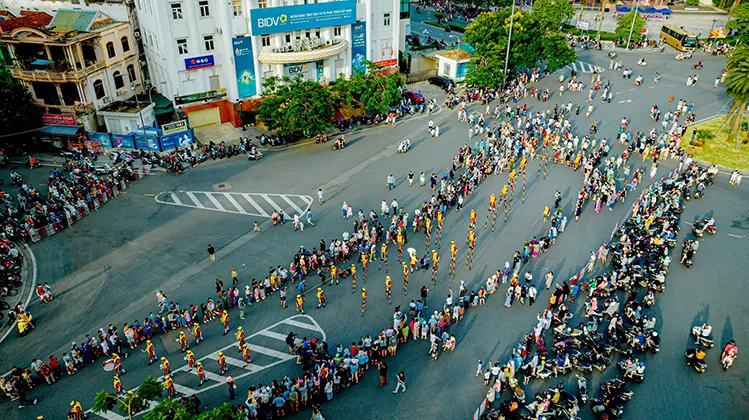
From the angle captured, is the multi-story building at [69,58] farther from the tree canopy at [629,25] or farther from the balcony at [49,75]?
the tree canopy at [629,25]

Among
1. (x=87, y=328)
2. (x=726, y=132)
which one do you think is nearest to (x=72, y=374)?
(x=87, y=328)

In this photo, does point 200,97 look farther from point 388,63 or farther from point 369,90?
point 388,63

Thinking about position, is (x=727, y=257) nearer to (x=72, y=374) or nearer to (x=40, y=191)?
(x=72, y=374)

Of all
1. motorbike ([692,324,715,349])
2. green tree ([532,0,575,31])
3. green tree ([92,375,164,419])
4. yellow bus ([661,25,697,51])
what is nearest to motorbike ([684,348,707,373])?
motorbike ([692,324,715,349])

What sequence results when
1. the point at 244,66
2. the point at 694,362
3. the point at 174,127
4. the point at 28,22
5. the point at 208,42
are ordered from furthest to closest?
the point at 244,66 → the point at 208,42 → the point at 28,22 → the point at 174,127 → the point at 694,362

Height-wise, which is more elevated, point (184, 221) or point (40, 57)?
point (40, 57)

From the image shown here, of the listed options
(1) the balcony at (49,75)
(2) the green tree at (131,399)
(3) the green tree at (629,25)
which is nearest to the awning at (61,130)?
(1) the balcony at (49,75)

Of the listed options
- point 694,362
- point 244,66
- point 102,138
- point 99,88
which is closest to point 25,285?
point 102,138
